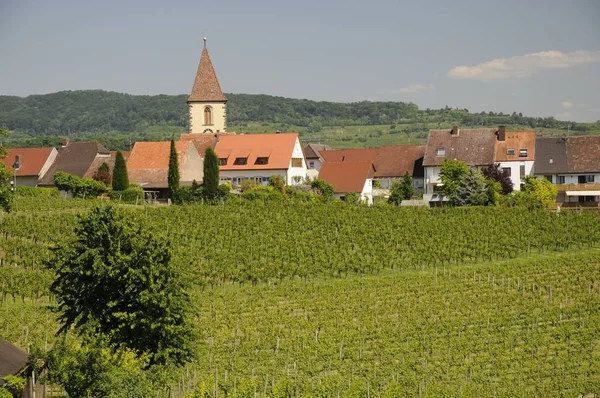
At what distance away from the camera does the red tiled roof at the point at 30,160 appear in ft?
250

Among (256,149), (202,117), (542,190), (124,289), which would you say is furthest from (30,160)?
(124,289)

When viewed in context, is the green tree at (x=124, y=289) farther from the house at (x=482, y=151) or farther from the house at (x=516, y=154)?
the house at (x=516, y=154)

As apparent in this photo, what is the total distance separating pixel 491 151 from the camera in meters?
74.3

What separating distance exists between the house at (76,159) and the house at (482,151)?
23.7 metres

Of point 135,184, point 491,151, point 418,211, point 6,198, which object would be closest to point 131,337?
point 6,198

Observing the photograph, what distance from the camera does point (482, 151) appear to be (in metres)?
74.9

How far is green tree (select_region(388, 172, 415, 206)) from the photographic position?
70.6 m

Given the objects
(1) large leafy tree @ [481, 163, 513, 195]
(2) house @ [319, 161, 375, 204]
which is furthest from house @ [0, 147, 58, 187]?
(1) large leafy tree @ [481, 163, 513, 195]

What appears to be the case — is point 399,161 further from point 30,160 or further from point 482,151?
point 30,160

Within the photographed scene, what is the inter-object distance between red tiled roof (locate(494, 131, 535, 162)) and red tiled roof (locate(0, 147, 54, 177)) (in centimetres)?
3327

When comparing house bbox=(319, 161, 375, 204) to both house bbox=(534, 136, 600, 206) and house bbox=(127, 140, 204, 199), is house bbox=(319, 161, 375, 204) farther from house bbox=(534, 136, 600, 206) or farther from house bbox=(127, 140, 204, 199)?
house bbox=(534, 136, 600, 206)

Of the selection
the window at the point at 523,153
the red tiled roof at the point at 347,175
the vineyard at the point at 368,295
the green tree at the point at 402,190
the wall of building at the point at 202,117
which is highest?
the wall of building at the point at 202,117

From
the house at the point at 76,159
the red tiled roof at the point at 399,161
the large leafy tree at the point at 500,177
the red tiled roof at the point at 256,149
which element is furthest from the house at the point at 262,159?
the large leafy tree at the point at 500,177

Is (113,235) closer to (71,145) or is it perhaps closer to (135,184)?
(135,184)
